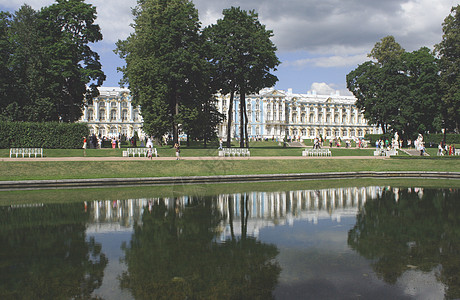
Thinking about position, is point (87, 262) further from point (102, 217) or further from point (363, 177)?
point (363, 177)


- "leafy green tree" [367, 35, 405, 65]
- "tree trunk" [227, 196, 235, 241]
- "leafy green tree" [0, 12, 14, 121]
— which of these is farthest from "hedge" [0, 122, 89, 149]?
"leafy green tree" [367, 35, 405, 65]

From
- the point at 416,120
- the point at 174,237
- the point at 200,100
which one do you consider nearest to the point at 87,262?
the point at 174,237

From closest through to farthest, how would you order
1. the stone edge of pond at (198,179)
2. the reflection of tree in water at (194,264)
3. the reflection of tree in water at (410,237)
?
the reflection of tree in water at (194,264), the reflection of tree in water at (410,237), the stone edge of pond at (198,179)

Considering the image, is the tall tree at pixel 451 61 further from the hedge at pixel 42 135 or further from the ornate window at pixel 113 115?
the ornate window at pixel 113 115

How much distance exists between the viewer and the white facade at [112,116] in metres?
109

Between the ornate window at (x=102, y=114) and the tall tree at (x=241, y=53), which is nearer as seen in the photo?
the tall tree at (x=241, y=53)

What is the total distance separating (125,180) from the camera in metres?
20.1

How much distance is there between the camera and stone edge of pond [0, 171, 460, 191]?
18953 millimetres

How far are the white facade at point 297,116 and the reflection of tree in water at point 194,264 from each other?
9975 cm

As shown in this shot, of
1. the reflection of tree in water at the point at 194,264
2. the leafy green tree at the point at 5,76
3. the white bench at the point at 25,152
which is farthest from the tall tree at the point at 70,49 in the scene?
the reflection of tree in water at the point at 194,264

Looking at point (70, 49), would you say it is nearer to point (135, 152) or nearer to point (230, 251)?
point (135, 152)

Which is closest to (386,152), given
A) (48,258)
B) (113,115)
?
(48,258)

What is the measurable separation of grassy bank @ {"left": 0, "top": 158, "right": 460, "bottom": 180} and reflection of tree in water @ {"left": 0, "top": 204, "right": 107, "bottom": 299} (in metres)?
11.0

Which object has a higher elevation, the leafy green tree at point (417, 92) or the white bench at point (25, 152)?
the leafy green tree at point (417, 92)
